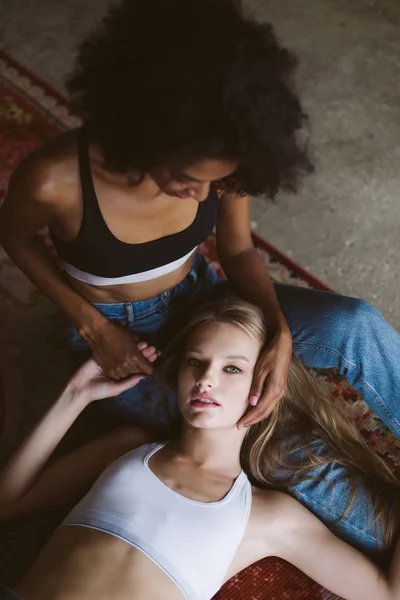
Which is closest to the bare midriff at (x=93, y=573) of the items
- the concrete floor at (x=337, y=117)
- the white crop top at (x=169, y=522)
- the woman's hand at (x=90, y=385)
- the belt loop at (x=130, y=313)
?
the white crop top at (x=169, y=522)

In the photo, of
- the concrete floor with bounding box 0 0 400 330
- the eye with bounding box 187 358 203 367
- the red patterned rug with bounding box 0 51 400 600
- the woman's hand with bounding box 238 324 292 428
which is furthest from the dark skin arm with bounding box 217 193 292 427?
the concrete floor with bounding box 0 0 400 330

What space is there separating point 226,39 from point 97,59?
0.19 meters

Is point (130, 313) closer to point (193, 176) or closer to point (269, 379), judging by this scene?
point (269, 379)

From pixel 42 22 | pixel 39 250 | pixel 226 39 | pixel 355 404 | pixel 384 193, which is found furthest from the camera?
pixel 42 22

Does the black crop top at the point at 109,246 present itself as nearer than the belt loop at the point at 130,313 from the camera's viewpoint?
Yes

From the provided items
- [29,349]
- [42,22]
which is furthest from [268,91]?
[42,22]

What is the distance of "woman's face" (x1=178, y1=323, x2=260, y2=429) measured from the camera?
1108 millimetres

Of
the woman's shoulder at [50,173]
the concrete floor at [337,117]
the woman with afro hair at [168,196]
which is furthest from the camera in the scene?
the concrete floor at [337,117]

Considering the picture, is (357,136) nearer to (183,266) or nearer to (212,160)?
(183,266)

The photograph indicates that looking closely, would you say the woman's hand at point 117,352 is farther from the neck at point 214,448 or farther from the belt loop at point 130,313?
the neck at point 214,448

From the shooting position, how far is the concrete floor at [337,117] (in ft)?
5.82

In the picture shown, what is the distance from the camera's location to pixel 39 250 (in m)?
1.16

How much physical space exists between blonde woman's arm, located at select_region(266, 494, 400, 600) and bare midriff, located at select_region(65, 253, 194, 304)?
1.54ft

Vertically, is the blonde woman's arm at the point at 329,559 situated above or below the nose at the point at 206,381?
below
